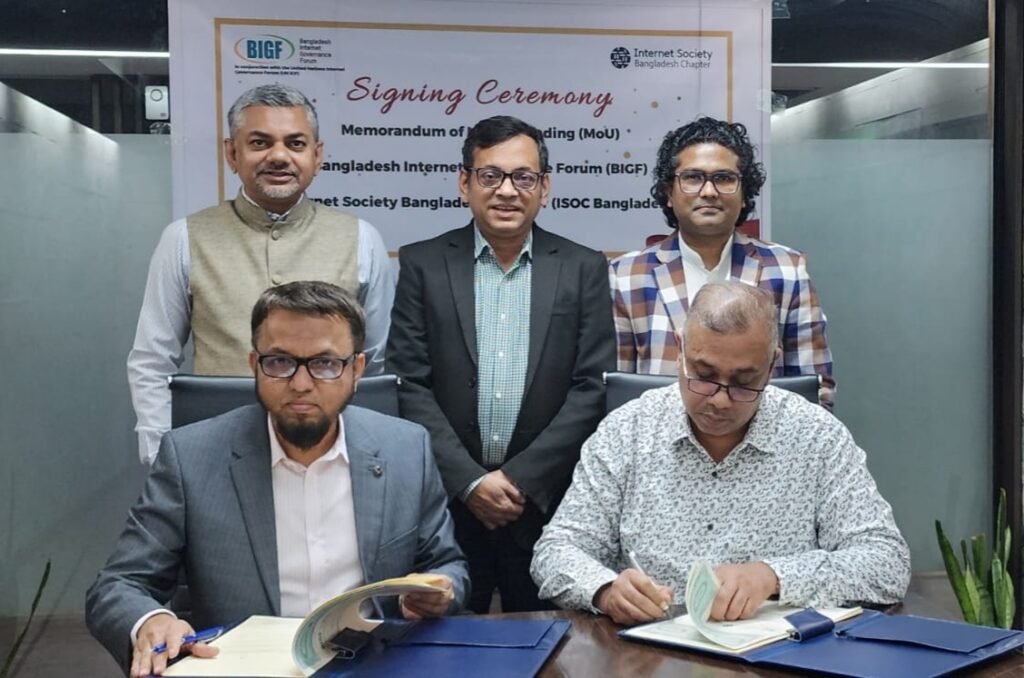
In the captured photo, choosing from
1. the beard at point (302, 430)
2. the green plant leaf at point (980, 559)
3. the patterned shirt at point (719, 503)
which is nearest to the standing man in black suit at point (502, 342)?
the patterned shirt at point (719, 503)

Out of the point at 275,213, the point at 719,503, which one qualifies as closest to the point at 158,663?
the point at 719,503

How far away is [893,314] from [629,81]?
54.6 inches

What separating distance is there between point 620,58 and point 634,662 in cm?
262

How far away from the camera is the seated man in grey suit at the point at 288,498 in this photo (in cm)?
221

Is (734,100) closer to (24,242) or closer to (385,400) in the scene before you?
(385,400)

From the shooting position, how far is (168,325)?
11.3 ft

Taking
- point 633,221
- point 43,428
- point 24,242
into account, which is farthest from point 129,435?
point 633,221

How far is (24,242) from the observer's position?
380cm

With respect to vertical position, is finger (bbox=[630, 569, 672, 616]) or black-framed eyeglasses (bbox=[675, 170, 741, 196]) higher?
black-framed eyeglasses (bbox=[675, 170, 741, 196])

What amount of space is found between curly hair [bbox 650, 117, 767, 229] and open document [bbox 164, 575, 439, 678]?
6.53 ft

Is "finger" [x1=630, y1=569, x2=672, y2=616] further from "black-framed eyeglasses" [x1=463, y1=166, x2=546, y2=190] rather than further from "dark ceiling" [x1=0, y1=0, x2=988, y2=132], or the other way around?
"dark ceiling" [x1=0, y1=0, x2=988, y2=132]

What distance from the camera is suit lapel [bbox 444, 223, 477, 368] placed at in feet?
10.5

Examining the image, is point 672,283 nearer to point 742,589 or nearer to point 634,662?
point 742,589

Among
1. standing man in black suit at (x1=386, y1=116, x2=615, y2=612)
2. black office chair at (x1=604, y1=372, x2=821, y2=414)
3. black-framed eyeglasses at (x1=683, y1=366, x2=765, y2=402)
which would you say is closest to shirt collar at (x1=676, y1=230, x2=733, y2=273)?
standing man in black suit at (x1=386, y1=116, x2=615, y2=612)
